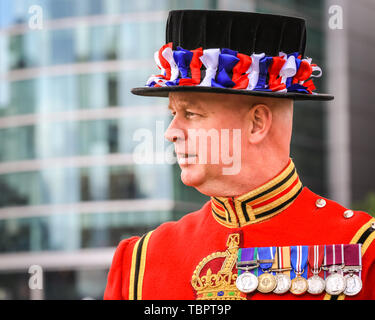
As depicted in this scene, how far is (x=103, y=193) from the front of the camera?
1206 inches

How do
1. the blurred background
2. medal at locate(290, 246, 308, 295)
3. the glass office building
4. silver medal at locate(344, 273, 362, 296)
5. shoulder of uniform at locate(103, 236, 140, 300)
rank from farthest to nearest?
1. the glass office building
2. the blurred background
3. shoulder of uniform at locate(103, 236, 140, 300)
4. medal at locate(290, 246, 308, 295)
5. silver medal at locate(344, 273, 362, 296)

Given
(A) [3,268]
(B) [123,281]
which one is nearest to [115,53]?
(A) [3,268]

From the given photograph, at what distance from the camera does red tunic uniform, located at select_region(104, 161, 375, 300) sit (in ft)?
13.5

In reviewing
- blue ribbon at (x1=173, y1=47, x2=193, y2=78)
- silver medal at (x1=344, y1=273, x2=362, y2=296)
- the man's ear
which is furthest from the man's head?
silver medal at (x1=344, y1=273, x2=362, y2=296)

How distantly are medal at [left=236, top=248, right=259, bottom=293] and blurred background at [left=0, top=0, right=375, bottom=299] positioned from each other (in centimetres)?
2300

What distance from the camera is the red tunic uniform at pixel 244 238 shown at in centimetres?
412

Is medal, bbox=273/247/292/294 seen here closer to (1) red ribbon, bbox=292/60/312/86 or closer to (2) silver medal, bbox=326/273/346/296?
(2) silver medal, bbox=326/273/346/296

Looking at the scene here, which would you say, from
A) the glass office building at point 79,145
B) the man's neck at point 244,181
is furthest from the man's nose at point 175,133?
the glass office building at point 79,145

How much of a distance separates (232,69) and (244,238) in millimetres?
780

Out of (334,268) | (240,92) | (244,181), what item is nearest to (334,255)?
(334,268)

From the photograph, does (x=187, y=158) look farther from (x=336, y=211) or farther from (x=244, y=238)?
(x=336, y=211)

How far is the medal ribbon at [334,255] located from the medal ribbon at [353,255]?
0.06ft

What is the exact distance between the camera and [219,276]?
4.19 meters

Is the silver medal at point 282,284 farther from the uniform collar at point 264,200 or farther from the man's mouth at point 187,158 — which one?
the man's mouth at point 187,158
